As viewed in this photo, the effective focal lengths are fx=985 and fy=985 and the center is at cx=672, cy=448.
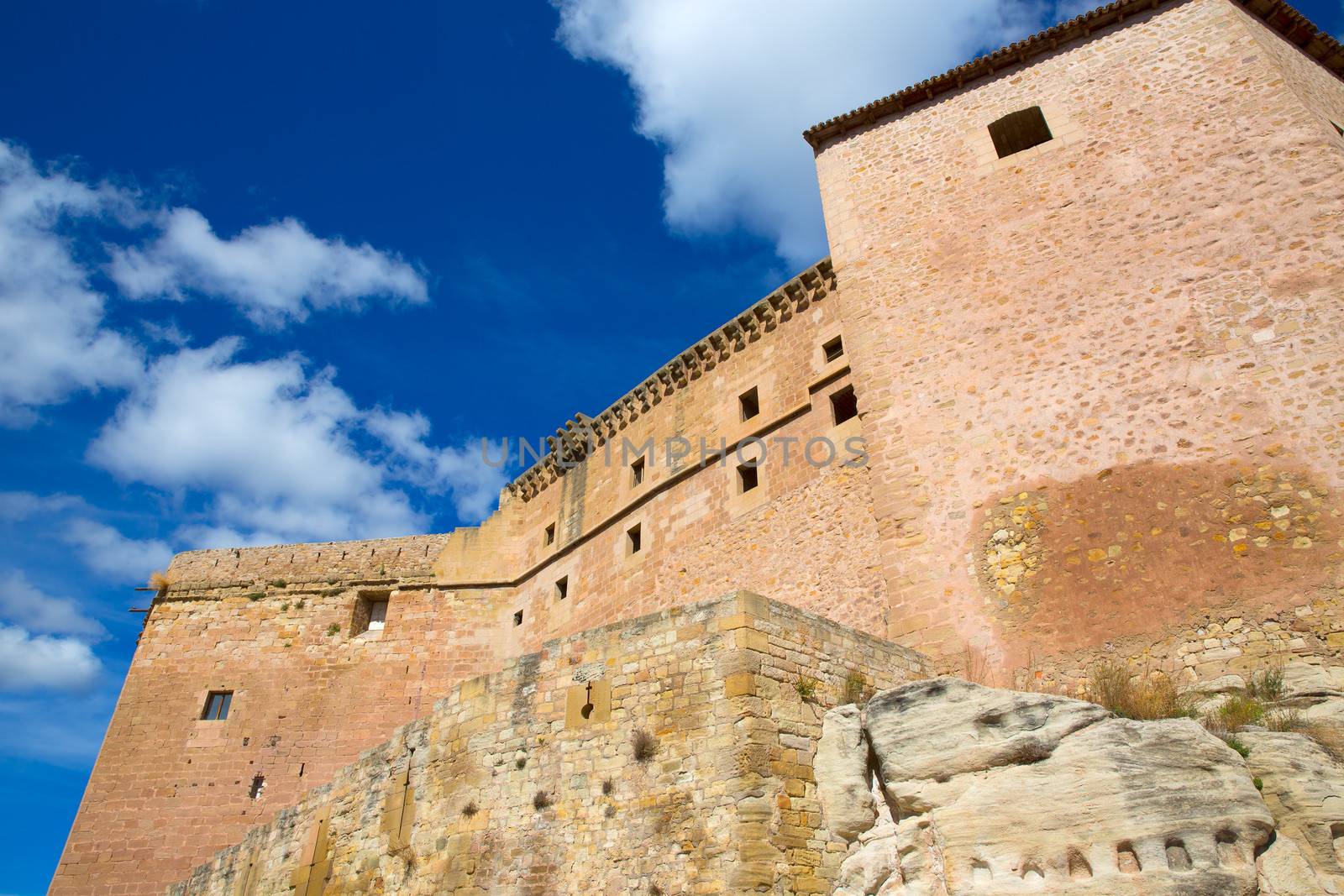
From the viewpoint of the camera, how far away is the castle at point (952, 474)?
8.38m

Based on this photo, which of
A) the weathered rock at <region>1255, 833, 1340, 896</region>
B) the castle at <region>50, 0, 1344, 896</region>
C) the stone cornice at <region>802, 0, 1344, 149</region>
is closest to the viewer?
the weathered rock at <region>1255, 833, 1340, 896</region>

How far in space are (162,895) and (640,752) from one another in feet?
37.3

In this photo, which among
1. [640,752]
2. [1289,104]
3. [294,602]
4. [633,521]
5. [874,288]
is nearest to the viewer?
[640,752]

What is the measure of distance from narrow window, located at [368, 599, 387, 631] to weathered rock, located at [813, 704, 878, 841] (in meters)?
12.6

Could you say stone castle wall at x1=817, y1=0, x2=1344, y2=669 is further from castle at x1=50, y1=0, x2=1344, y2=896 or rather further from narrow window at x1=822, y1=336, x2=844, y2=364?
narrow window at x1=822, y1=336, x2=844, y2=364

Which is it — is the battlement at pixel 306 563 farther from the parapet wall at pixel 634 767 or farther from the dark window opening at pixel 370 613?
the parapet wall at pixel 634 767

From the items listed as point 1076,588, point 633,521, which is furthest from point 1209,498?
point 633,521

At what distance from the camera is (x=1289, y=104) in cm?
1055

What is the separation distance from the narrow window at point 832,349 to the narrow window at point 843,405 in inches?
28.6

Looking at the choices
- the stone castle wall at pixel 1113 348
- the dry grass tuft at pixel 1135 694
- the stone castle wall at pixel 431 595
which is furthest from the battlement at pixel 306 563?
the dry grass tuft at pixel 1135 694

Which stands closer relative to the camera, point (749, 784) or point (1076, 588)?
point (749, 784)

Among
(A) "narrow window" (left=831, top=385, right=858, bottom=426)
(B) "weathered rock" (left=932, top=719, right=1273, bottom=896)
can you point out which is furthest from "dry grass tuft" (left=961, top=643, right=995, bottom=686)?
(A) "narrow window" (left=831, top=385, right=858, bottom=426)

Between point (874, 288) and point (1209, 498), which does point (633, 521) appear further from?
point (1209, 498)

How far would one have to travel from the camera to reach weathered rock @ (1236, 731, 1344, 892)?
605 centimetres
